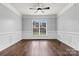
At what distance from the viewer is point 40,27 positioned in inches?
364

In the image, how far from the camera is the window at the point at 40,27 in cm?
918

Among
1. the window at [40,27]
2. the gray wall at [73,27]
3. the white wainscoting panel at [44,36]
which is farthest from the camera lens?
the white wainscoting panel at [44,36]

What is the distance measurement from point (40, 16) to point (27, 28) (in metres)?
1.47

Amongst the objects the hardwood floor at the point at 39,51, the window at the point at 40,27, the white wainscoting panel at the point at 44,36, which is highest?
the window at the point at 40,27

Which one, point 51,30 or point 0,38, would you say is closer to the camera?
point 0,38

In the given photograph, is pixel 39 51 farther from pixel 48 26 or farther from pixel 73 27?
pixel 48 26

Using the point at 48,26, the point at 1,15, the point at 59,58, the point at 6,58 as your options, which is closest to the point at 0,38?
the point at 1,15

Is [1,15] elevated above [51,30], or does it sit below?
above

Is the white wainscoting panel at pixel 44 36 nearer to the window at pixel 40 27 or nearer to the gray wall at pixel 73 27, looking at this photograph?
the window at pixel 40 27

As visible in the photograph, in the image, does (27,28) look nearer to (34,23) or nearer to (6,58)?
(34,23)

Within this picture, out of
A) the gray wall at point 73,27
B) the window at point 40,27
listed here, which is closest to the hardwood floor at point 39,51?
the gray wall at point 73,27

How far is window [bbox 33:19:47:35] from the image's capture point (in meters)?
9.18

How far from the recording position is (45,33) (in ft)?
31.0

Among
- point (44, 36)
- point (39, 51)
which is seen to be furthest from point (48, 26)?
point (39, 51)
